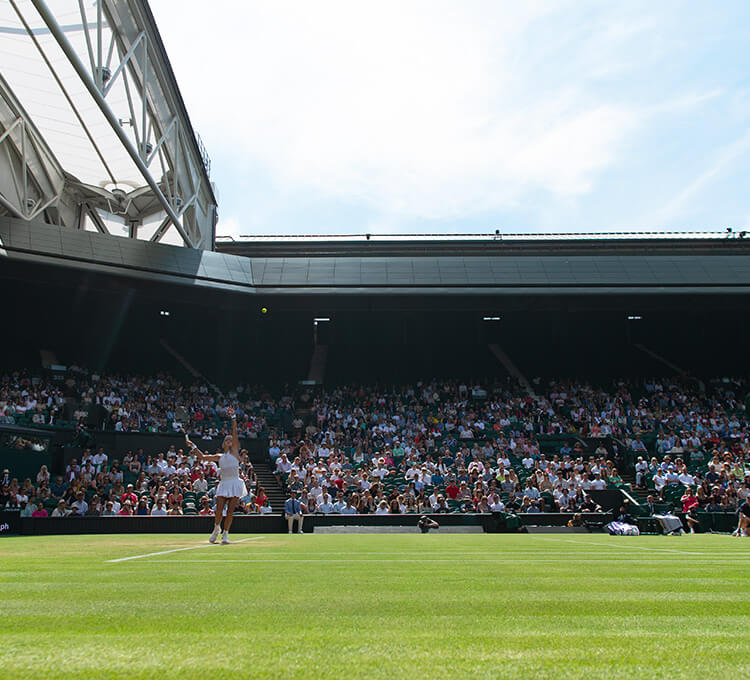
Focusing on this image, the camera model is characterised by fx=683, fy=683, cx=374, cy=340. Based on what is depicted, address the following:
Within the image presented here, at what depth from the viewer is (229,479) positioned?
1086cm

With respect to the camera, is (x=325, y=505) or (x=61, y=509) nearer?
(x=61, y=509)

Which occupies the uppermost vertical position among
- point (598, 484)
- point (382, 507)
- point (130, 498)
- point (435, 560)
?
point (598, 484)

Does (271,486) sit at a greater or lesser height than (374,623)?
greater

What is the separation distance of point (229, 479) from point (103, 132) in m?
19.1

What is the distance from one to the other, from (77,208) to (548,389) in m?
25.4

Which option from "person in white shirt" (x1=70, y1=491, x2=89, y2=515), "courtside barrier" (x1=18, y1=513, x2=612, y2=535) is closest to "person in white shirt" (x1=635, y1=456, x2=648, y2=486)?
"courtside barrier" (x1=18, y1=513, x2=612, y2=535)

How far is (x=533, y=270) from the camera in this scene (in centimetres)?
3391

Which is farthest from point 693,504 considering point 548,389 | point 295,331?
point 295,331

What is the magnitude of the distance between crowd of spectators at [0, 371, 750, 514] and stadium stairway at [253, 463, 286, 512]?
44cm

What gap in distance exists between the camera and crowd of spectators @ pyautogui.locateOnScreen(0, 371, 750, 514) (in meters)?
20.2

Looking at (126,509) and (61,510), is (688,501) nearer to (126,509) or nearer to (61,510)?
(126,509)

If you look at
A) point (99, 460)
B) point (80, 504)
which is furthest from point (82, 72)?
point (99, 460)

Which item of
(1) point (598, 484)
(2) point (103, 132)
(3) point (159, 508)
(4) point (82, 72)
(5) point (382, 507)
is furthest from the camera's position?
(2) point (103, 132)

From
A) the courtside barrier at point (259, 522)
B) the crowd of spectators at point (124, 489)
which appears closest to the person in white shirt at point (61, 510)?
the crowd of spectators at point (124, 489)
